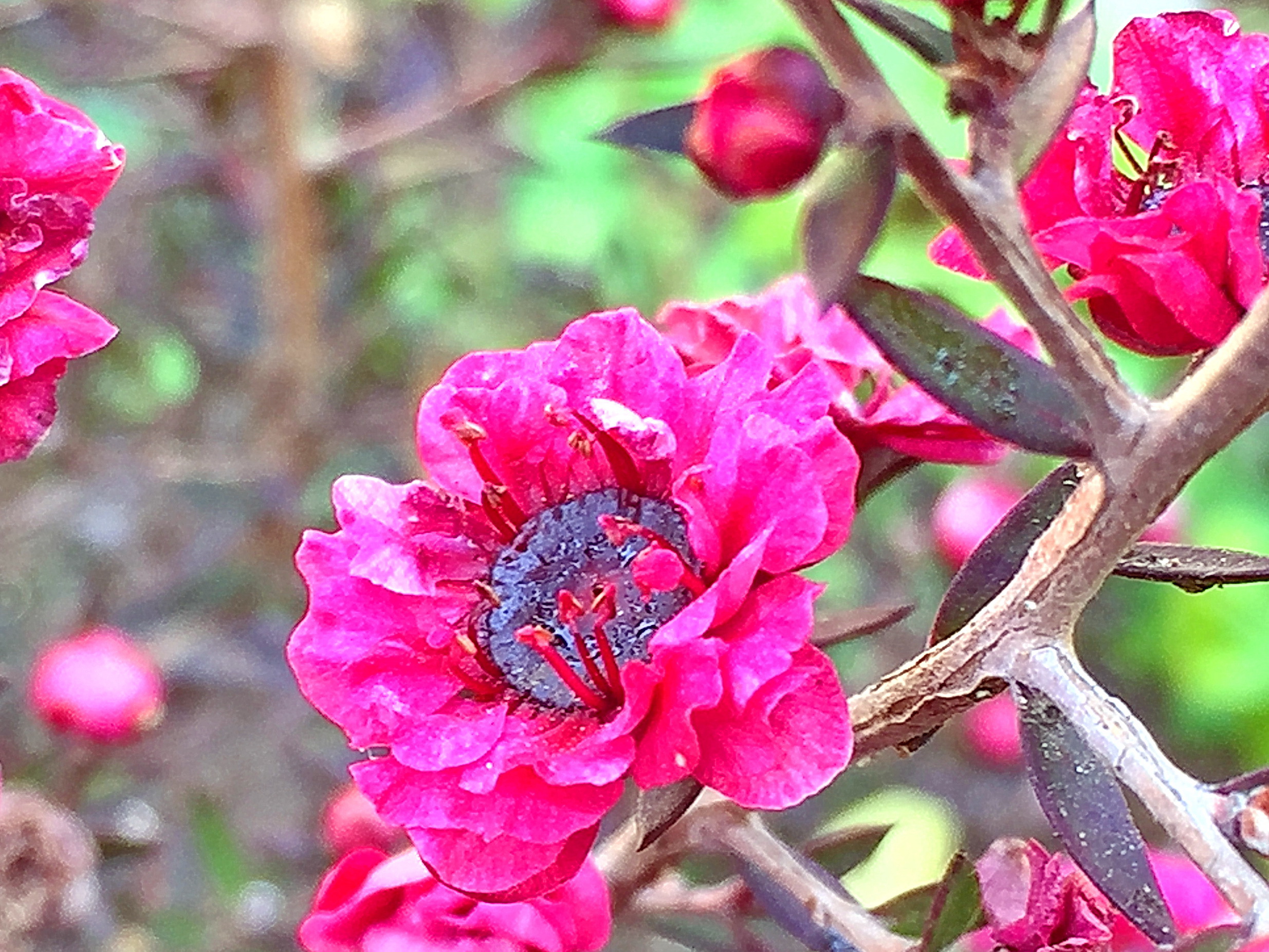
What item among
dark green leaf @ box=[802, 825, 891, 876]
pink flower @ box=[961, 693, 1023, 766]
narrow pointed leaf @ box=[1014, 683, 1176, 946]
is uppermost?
narrow pointed leaf @ box=[1014, 683, 1176, 946]

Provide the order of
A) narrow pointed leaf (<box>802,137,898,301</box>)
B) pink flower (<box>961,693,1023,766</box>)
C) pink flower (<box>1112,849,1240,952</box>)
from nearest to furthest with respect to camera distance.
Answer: narrow pointed leaf (<box>802,137,898,301</box>)
pink flower (<box>1112,849,1240,952</box>)
pink flower (<box>961,693,1023,766</box>)

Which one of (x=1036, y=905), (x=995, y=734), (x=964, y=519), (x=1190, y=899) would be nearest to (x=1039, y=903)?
(x=1036, y=905)

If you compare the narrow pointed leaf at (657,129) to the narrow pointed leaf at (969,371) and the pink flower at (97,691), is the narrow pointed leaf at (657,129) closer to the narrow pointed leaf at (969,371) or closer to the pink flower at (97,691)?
the narrow pointed leaf at (969,371)

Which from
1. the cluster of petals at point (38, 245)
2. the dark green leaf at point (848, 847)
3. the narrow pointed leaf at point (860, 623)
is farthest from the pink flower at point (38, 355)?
the dark green leaf at point (848, 847)

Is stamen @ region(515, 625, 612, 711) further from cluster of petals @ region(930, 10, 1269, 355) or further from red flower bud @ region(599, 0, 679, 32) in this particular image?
red flower bud @ region(599, 0, 679, 32)

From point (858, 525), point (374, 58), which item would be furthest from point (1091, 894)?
point (374, 58)

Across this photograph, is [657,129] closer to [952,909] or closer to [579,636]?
[579,636]

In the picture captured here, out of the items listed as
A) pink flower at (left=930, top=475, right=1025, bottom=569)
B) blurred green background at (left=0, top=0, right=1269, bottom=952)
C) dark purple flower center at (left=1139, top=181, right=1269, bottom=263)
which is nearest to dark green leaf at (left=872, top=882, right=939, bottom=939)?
dark purple flower center at (left=1139, top=181, right=1269, bottom=263)

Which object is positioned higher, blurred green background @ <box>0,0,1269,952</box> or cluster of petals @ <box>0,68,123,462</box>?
cluster of petals @ <box>0,68,123,462</box>

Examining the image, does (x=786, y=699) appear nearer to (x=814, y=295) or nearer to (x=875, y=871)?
(x=814, y=295)
